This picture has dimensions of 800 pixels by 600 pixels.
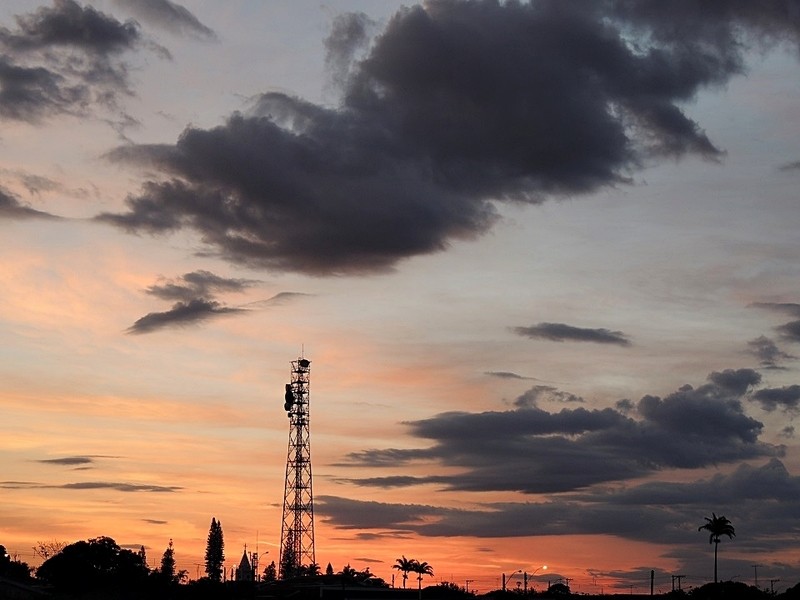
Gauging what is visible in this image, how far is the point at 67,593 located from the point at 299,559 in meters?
41.9

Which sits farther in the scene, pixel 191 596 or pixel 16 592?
pixel 191 596

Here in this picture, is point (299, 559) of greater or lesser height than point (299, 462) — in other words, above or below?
Result: below

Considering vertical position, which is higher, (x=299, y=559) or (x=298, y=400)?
(x=298, y=400)

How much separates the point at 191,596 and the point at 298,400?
134 feet

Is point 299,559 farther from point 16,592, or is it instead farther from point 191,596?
point 16,592

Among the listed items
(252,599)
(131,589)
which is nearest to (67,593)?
(131,589)

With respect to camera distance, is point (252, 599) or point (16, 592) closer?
point (16, 592)

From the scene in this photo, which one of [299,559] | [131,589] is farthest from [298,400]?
[131,589]

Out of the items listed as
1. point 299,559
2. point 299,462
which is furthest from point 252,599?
point 299,462

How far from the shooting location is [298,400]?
197500 mm

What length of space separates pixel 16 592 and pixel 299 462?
51141 mm

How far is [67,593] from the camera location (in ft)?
A: 646

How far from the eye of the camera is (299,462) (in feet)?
639

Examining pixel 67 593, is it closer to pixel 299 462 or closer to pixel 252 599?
pixel 252 599
